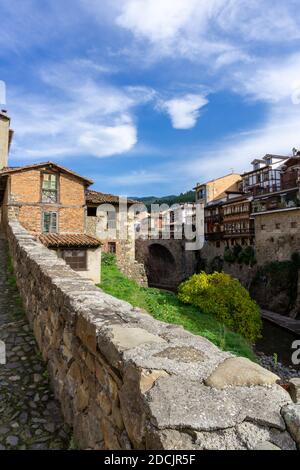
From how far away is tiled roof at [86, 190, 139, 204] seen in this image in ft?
88.4

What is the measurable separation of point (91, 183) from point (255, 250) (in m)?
22.8

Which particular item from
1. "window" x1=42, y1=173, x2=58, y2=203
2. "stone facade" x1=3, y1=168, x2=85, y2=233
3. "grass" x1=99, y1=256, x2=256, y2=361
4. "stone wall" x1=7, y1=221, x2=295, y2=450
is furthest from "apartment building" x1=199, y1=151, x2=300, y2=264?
"stone wall" x1=7, y1=221, x2=295, y2=450

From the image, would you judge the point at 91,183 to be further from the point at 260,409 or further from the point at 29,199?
the point at 260,409

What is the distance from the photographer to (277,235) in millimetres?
34438

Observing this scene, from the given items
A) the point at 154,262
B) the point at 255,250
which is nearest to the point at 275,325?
the point at 255,250

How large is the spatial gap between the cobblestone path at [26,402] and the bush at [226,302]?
1858cm

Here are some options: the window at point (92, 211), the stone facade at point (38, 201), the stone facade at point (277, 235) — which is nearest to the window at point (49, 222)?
the stone facade at point (38, 201)

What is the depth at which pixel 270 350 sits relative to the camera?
22.5 metres

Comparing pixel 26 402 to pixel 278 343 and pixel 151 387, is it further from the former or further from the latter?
pixel 278 343

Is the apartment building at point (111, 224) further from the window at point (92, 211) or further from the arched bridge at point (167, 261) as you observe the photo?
the arched bridge at point (167, 261)

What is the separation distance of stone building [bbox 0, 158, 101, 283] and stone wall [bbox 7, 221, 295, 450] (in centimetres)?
1610

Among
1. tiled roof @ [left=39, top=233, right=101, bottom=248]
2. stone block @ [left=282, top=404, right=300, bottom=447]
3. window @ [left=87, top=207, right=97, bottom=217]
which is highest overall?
window @ [left=87, top=207, right=97, bottom=217]

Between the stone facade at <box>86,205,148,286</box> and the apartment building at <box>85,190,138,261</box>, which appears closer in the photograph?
the apartment building at <box>85,190,138,261</box>
